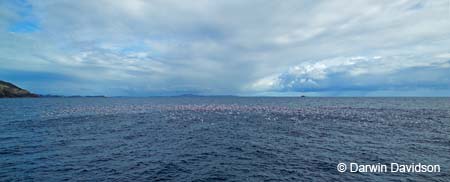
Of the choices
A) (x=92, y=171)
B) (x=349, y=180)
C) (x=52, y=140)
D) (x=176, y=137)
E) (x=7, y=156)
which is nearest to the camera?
(x=349, y=180)

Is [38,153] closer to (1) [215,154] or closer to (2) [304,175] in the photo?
(1) [215,154]

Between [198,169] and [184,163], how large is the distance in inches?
83.1

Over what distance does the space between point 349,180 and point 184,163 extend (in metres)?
13.1

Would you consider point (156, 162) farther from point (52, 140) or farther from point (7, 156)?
point (52, 140)

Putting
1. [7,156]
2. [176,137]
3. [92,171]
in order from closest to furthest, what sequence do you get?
1. [92,171]
2. [7,156]
3. [176,137]

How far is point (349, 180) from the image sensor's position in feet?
49.7

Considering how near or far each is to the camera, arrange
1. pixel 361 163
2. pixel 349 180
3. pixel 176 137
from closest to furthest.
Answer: pixel 349 180 → pixel 361 163 → pixel 176 137

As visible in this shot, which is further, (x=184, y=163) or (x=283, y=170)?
(x=184, y=163)

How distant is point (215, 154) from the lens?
72.0 feet

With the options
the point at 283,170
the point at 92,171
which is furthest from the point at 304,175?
the point at 92,171

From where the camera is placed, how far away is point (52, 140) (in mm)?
27641

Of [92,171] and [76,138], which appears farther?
[76,138]

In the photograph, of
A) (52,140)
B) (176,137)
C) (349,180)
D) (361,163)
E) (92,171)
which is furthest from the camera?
(176,137)

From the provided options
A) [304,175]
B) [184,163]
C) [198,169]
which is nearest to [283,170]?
[304,175]
